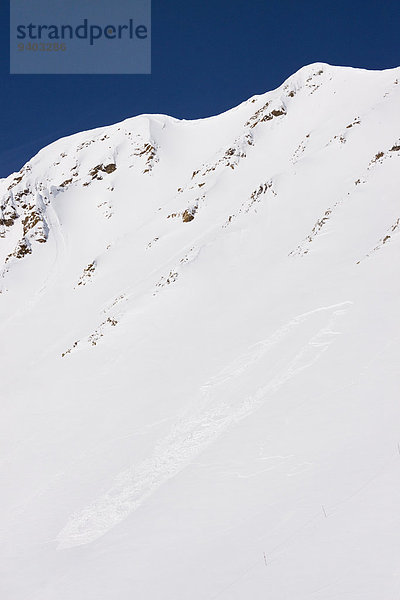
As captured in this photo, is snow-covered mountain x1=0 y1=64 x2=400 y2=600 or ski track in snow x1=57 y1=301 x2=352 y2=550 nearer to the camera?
snow-covered mountain x1=0 y1=64 x2=400 y2=600

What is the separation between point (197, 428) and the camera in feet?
32.0

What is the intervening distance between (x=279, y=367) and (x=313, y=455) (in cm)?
409

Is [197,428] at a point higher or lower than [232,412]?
lower

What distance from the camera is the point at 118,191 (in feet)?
175

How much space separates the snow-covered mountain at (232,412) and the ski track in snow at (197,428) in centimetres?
5

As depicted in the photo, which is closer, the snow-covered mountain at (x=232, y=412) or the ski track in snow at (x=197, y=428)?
the snow-covered mountain at (x=232, y=412)

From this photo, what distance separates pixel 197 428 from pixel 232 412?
0.88 metres

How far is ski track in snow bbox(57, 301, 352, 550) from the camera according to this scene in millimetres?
7785

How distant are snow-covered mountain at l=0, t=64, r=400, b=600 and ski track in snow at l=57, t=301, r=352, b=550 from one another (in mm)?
48

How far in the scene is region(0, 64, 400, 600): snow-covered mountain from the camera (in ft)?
17.4

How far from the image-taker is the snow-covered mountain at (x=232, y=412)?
530 centimetres

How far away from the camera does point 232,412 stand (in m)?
9.81

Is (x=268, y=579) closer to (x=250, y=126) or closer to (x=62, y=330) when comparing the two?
(x=62, y=330)

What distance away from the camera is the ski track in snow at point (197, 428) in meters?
7.79
